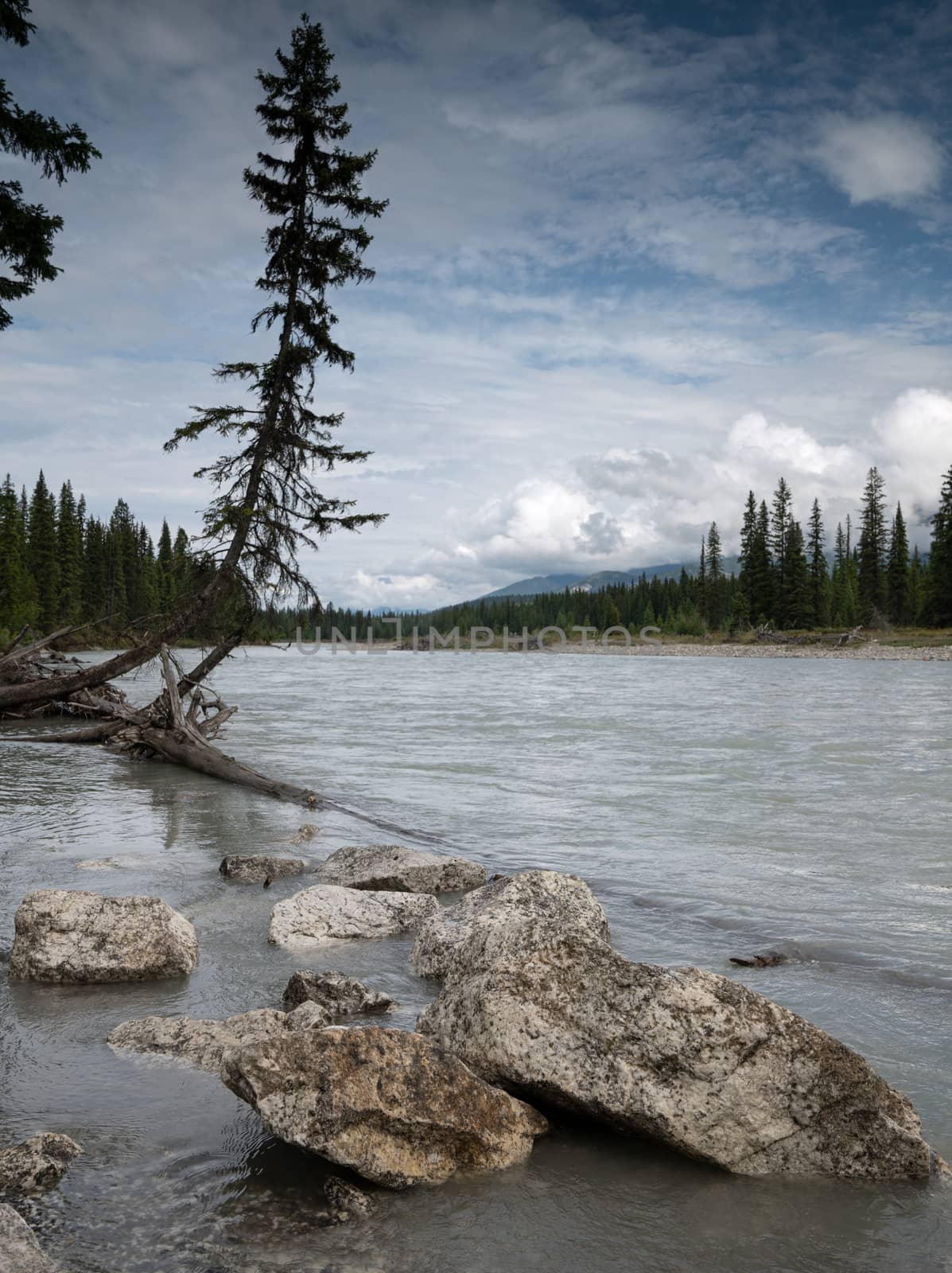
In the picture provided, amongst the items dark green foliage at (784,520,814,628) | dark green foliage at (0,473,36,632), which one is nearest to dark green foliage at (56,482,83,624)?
dark green foliage at (0,473,36,632)

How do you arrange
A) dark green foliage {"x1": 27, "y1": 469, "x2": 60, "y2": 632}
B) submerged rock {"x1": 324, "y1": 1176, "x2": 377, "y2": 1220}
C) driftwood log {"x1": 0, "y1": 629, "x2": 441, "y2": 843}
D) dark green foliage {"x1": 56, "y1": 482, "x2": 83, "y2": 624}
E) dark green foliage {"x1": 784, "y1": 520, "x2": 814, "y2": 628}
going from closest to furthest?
submerged rock {"x1": 324, "y1": 1176, "x2": 377, "y2": 1220}
driftwood log {"x1": 0, "y1": 629, "x2": 441, "y2": 843}
dark green foliage {"x1": 27, "y1": 469, "x2": 60, "y2": 632}
dark green foliage {"x1": 56, "y1": 482, "x2": 83, "y2": 624}
dark green foliage {"x1": 784, "y1": 520, "x2": 814, "y2": 628}

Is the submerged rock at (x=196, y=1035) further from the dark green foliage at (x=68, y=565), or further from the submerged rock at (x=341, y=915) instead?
the dark green foliage at (x=68, y=565)

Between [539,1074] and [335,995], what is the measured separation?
1.62 meters

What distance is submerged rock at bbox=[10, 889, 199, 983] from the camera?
18.2 feet

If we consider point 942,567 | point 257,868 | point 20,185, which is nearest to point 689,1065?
point 257,868

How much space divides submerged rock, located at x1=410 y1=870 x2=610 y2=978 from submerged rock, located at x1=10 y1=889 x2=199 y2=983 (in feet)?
5.14

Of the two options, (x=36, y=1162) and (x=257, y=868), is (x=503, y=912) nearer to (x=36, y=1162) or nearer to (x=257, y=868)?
(x=36, y=1162)

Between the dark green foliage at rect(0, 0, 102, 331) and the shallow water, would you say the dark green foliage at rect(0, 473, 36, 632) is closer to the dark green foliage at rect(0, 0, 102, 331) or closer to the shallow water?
the shallow water

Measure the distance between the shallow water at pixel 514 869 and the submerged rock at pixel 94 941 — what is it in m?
0.13

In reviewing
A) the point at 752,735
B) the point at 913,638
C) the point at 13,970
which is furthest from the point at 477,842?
the point at 913,638

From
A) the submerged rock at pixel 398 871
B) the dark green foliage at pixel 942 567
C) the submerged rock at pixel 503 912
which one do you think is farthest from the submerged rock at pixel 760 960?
the dark green foliage at pixel 942 567

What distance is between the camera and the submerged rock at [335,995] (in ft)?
16.7

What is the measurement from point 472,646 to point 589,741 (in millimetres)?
137917

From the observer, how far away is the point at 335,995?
5133 mm
